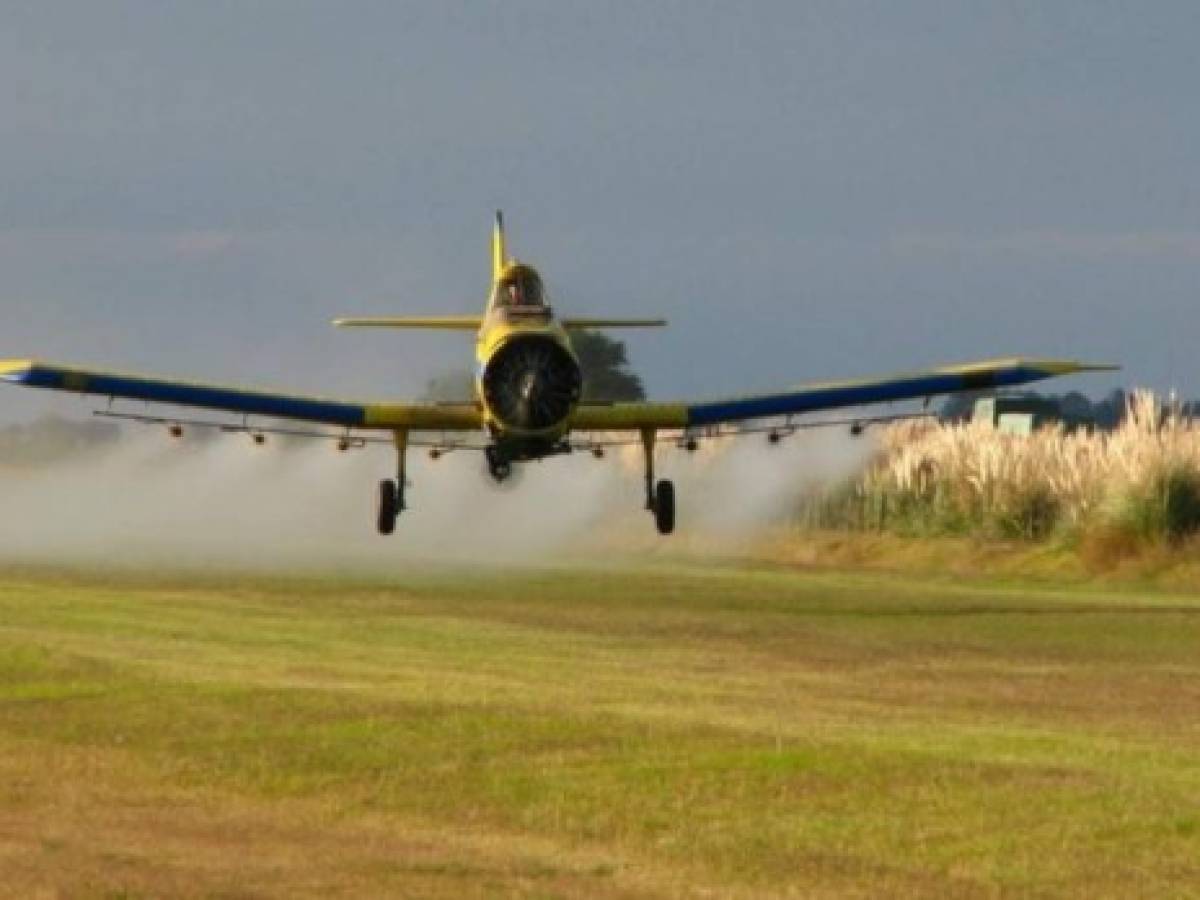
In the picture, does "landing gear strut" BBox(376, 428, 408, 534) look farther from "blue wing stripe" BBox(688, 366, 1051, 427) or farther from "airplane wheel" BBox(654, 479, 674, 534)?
"blue wing stripe" BBox(688, 366, 1051, 427)

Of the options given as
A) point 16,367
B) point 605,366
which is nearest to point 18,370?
point 16,367

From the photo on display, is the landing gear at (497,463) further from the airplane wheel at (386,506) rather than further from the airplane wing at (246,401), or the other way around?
the airplane wheel at (386,506)

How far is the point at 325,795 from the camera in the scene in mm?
21516

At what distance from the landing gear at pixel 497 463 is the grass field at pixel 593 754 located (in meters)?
4.19

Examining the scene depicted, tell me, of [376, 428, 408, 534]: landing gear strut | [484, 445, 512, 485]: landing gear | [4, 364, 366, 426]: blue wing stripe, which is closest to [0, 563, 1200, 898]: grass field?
[484, 445, 512, 485]: landing gear

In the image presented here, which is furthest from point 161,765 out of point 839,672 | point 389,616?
point 389,616

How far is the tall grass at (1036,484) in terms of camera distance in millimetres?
51312

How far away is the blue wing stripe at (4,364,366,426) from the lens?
4541 centimetres

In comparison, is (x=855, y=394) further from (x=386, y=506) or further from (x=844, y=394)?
(x=386, y=506)

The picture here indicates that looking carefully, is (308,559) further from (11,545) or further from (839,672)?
(839,672)

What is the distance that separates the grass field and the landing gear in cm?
419

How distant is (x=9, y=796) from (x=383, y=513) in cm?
2507

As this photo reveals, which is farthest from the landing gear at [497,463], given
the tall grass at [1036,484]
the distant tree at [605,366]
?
the distant tree at [605,366]

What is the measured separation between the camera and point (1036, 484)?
54312 mm
